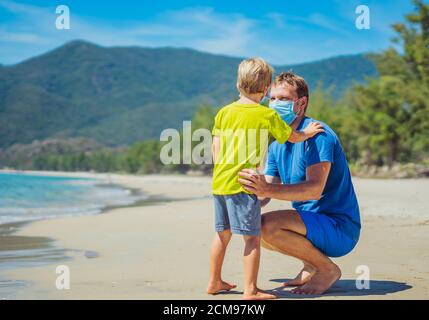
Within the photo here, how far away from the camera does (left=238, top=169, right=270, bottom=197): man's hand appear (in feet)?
11.4

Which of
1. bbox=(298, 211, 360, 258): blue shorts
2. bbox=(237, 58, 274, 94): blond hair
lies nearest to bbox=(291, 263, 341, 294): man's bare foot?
bbox=(298, 211, 360, 258): blue shorts

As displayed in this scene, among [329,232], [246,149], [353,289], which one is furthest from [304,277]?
[246,149]

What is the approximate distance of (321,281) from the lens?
155 inches

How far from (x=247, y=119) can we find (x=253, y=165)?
30cm

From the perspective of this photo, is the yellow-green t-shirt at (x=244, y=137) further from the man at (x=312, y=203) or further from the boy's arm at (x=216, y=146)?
the man at (x=312, y=203)

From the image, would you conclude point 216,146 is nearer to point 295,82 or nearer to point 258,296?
point 295,82

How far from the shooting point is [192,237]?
7477 millimetres

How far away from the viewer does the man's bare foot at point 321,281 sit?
153 inches

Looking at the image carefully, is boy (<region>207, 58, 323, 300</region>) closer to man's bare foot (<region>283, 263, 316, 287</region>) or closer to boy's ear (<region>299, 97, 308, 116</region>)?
boy's ear (<region>299, 97, 308, 116</region>)

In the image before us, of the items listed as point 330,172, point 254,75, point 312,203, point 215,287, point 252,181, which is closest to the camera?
point 252,181

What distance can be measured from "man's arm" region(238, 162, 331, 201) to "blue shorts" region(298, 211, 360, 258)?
178 mm

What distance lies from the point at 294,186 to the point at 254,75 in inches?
31.1

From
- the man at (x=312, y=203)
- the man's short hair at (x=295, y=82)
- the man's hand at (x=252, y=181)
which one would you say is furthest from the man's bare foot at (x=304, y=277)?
the man's short hair at (x=295, y=82)
